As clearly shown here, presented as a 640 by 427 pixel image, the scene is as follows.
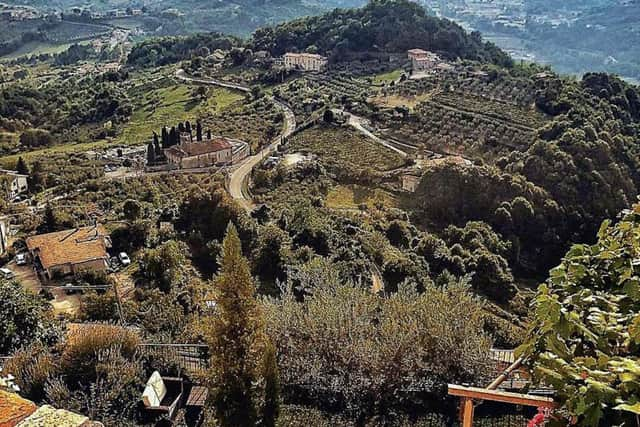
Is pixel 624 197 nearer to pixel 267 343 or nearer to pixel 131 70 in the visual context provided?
pixel 267 343

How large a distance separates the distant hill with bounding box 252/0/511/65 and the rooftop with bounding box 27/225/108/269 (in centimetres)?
5511

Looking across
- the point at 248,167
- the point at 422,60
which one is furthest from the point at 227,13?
the point at 248,167

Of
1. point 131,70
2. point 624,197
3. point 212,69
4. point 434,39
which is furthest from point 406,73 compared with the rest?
point 131,70

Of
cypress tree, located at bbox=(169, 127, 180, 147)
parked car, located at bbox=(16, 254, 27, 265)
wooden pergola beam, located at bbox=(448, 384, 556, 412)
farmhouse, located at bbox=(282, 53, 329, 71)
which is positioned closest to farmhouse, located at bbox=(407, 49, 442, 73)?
farmhouse, located at bbox=(282, 53, 329, 71)

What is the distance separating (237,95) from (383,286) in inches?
1868

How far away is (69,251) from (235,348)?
14383mm

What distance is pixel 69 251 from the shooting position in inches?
803

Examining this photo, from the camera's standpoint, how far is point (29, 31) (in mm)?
130250

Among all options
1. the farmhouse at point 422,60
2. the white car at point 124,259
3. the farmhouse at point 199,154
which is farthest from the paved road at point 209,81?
the white car at point 124,259

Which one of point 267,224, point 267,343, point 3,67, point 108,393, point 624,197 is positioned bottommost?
point 3,67

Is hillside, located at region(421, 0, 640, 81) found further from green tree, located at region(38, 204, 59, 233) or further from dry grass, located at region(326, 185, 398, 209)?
green tree, located at region(38, 204, 59, 233)

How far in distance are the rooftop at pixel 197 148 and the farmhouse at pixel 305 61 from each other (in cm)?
3024

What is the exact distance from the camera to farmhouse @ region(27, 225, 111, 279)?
19.7 metres

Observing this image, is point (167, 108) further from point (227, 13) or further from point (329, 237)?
point (227, 13)
